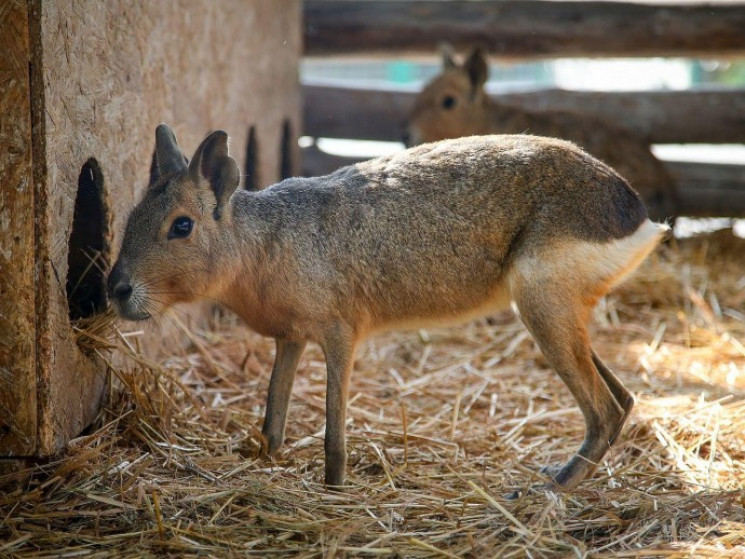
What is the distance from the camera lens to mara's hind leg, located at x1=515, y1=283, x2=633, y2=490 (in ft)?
12.2

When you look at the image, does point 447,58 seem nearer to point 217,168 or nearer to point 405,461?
point 217,168

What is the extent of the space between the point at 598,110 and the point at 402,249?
531 cm

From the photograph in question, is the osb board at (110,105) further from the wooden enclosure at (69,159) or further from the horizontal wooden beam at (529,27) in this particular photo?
the horizontal wooden beam at (529,27)

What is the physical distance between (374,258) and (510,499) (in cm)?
115

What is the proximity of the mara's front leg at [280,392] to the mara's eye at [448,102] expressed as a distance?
4.27 metres

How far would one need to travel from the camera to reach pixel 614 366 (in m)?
5.43

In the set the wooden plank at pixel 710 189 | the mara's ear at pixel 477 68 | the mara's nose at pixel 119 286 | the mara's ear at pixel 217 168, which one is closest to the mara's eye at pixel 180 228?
the mara's ear at pixel 217 168

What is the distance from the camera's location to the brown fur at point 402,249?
3.68 metres


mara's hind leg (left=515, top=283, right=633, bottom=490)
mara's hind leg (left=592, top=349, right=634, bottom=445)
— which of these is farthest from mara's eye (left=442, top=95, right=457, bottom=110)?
mara's hind leg (left=515, top=283, right=633, bottom=490)

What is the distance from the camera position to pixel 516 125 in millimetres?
7551

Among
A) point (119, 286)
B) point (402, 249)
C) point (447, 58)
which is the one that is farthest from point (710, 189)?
point (119, 286)

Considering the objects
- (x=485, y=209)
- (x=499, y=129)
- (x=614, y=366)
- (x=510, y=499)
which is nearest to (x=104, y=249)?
(x=485, y=209)

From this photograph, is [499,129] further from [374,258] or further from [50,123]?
[50,123]

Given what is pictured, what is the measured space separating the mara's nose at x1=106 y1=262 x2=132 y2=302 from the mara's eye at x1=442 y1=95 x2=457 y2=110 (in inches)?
192
